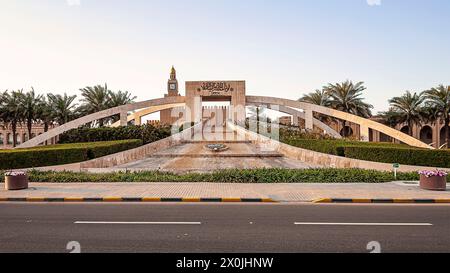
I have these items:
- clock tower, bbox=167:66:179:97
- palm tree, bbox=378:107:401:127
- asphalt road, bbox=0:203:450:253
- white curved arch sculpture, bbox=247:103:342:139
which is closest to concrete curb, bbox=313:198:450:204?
asphalt road, bbox=0:203:450:253

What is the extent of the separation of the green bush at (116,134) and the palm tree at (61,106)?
924cm

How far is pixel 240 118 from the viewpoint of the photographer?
5259cm

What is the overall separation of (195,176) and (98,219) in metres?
7.15

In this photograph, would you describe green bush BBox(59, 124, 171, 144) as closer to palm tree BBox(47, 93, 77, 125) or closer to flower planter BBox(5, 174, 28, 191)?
palm tree BBox(47, 93, 77, 125)

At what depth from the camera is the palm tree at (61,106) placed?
43.3 m

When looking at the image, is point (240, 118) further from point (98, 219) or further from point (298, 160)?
point (98, 219)

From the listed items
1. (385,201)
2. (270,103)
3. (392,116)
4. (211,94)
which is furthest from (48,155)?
(392,116)

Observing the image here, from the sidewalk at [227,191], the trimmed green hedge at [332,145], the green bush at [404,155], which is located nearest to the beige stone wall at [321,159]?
the green bush at [404,155]

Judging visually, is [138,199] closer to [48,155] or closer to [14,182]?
[14,182]

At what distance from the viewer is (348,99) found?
4450cm

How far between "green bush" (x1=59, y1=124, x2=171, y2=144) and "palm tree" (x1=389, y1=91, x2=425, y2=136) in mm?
29818

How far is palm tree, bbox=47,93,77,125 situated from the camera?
43.3m

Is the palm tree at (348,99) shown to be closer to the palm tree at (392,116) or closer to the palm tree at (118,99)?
the palm tree at (392,116)
